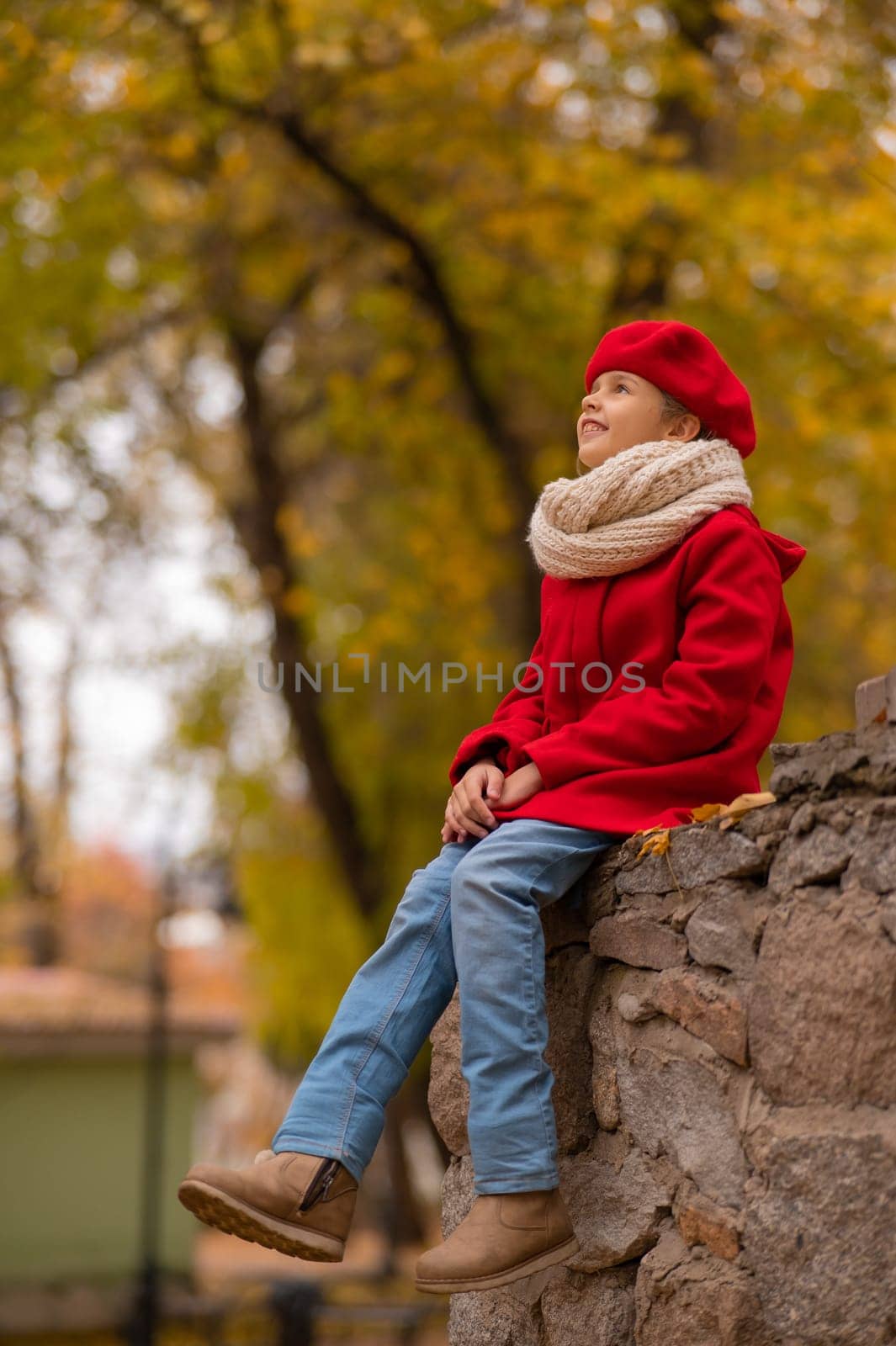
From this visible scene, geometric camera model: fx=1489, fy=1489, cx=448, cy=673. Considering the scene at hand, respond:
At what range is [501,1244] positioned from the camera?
7.30ft

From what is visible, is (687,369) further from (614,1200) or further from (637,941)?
(614,1200)

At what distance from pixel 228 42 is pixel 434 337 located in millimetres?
2179

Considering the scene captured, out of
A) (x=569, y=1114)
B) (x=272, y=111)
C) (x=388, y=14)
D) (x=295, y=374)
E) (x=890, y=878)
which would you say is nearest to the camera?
(x=890, y=878)

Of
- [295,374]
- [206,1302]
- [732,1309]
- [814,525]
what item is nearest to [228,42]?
[295,374]

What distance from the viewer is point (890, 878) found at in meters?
2.02

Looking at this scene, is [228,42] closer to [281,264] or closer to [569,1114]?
[281,264]

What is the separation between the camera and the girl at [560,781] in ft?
7.65

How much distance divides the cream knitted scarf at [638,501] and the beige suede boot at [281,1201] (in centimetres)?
111

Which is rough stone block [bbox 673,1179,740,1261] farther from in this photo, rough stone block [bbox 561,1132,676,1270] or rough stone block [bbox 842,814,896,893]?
rough stone block [bbox 842,814,896,893]

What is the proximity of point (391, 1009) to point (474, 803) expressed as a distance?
1.24 ft

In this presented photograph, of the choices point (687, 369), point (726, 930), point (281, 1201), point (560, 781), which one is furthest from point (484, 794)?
point (687, 369)

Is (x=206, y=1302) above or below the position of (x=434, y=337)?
below

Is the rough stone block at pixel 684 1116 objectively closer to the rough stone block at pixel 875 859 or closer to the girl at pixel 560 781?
the girl at pixel 560 781

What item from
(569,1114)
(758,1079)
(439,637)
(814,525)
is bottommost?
(439,637)
